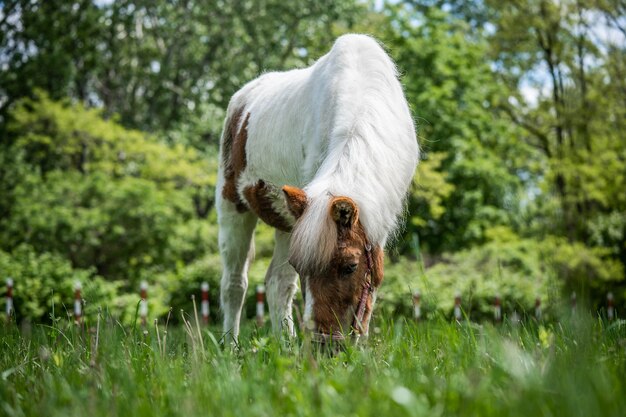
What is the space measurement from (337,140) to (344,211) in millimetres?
749

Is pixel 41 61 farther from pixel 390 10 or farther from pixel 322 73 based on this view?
pixel 322 73

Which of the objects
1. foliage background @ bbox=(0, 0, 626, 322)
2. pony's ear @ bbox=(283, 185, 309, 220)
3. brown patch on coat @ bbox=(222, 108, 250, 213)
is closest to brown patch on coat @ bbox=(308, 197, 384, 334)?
pony's ear @ bbox=(283, 185, 309, 220)

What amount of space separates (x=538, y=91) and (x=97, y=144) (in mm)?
12774

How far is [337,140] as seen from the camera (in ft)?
12.8

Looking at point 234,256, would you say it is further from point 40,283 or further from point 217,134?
point 217,134

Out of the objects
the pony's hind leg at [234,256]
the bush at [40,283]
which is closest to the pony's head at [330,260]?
the pony's hind leg at [234,256]

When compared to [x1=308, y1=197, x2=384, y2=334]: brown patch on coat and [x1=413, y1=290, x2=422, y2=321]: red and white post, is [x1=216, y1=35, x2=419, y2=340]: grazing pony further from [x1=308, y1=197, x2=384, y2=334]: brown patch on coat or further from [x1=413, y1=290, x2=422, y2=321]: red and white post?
[x1=413, y1=290, x2=422, y2=321]: red and white post

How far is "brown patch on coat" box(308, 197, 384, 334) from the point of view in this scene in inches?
126

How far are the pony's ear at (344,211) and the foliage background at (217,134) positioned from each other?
719 centimetres

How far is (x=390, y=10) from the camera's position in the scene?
19.8 m

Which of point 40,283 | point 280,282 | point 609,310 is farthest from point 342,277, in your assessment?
point 40,283

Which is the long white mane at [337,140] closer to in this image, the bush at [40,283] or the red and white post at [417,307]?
the red and white post at [417,307]

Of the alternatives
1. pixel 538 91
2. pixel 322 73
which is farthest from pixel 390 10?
pixel 322 73

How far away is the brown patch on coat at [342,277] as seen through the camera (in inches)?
126
